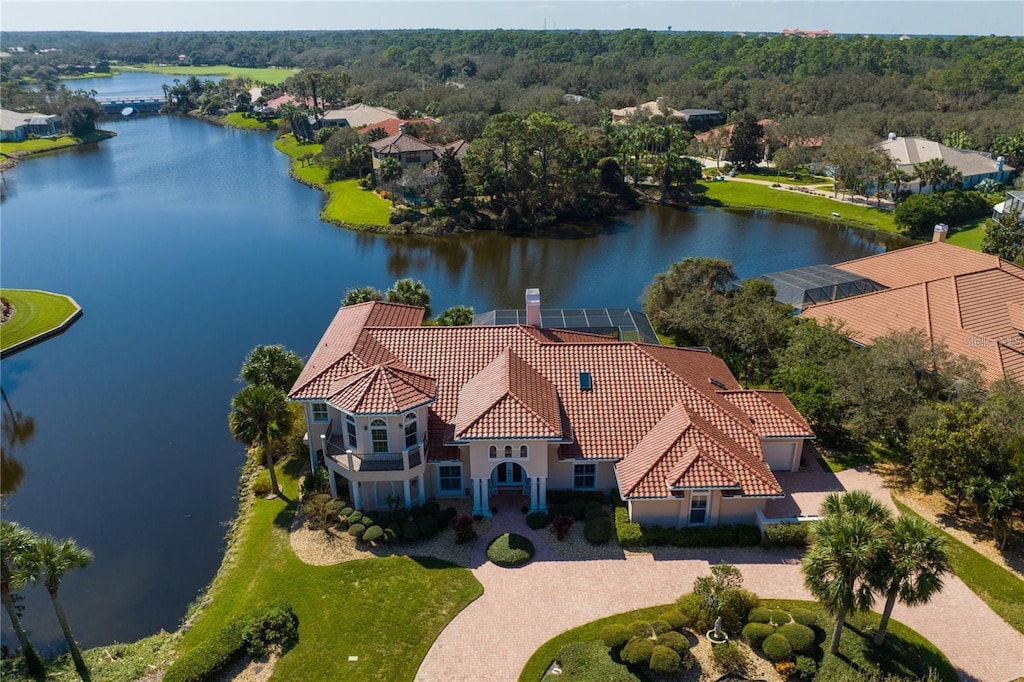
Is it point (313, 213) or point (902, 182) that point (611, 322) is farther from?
point (902, 182)

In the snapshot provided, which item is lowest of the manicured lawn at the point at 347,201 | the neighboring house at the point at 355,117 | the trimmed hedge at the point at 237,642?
the trimmed hedge at the point at 237,642

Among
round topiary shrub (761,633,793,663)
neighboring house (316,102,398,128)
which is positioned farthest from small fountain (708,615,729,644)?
neighboring house (316,102,398,128)

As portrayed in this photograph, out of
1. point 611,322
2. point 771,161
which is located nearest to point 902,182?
point 771,161

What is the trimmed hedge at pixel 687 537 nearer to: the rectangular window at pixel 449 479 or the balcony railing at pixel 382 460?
the rectangular window at pixel 449 479

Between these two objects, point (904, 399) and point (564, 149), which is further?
point (564, 149)

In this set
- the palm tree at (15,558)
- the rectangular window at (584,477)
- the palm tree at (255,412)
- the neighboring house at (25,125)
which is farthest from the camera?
the neighboring house at (25,125)

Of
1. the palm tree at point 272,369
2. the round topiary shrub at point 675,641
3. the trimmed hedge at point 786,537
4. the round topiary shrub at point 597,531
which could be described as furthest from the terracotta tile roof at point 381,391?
the trimmed hedge at point 786,537

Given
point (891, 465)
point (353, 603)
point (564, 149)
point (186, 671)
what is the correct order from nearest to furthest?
point (186, 671), point (353, 603), point (891, 465), point (564, 149)

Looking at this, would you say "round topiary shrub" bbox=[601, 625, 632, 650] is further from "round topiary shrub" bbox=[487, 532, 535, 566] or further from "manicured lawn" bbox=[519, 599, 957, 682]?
"round topiary shrub" bbox=[487, 532, 535, 566]
